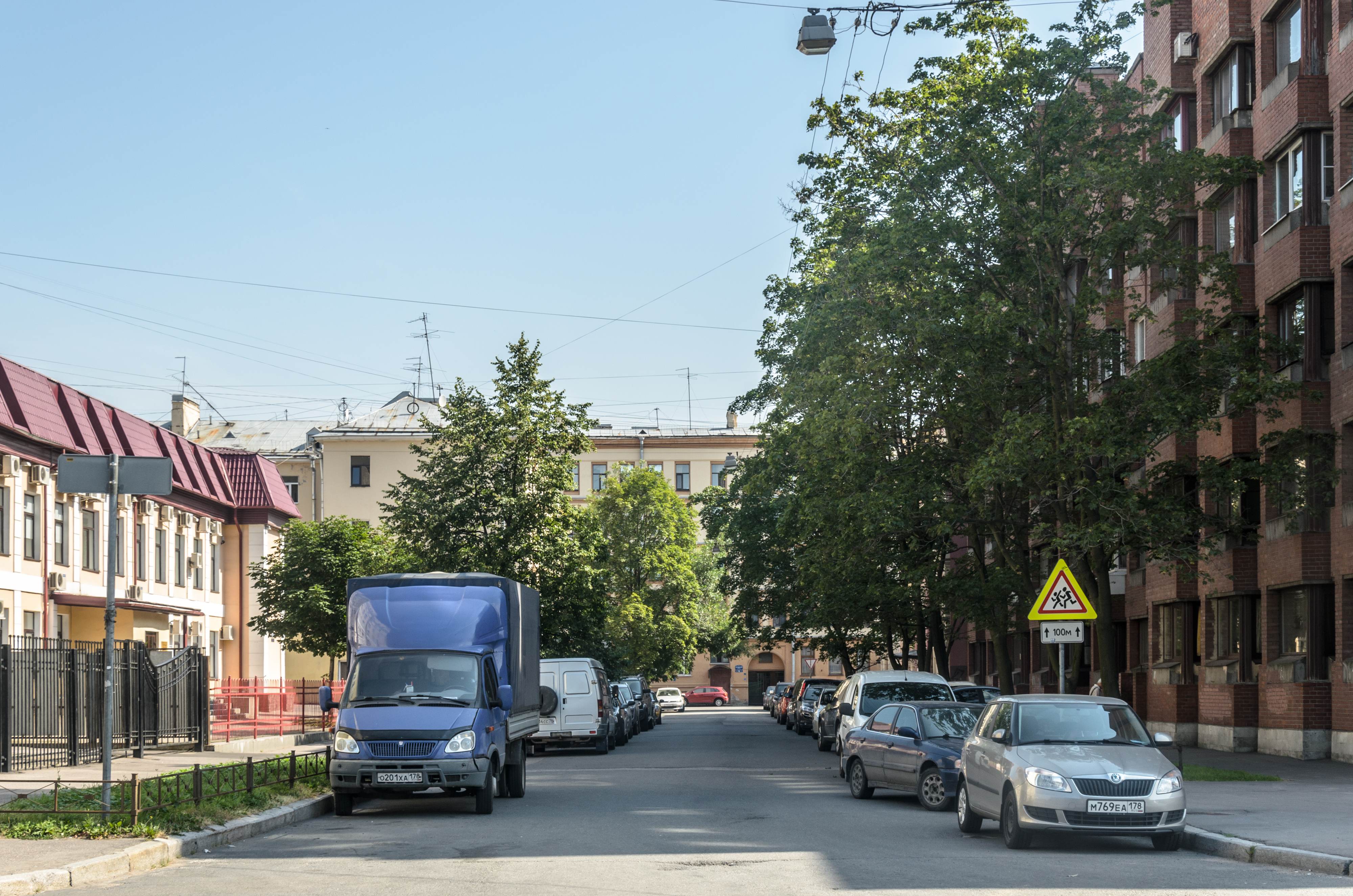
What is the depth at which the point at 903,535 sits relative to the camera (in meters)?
30.6

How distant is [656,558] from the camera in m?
79.1

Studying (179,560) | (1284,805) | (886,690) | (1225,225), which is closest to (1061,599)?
(1284,805)

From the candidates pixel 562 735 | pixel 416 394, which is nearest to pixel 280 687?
pixel 562 735

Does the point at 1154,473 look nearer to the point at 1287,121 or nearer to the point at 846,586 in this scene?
the point at 1287,121

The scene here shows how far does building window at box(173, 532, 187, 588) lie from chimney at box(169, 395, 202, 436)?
62.1 feet

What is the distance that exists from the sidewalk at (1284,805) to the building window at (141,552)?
3096 centimetres

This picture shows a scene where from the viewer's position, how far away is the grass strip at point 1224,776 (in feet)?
72.3

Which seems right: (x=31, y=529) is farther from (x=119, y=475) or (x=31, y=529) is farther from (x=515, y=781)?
(x=119, y=475)

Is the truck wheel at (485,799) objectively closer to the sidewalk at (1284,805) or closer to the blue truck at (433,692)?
the blue truck at (433,692)

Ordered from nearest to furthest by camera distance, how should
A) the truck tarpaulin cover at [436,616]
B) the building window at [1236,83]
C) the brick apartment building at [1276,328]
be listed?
the truck tarpaulin cover at [436,616]
the brick apartment building at [1276,328]
the building window at [1236,83]

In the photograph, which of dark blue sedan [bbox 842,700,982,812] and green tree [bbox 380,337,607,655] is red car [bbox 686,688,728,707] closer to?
green tree [bbox 380,337,607,655]

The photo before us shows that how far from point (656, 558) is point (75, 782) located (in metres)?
65.7

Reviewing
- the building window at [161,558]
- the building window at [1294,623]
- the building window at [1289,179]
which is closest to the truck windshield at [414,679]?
the building window at [1294,623]

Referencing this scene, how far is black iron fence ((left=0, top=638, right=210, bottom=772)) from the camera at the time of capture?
22.2m
